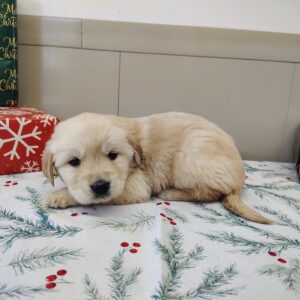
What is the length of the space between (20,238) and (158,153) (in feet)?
2.11

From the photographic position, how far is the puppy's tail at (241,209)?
1.15 meters

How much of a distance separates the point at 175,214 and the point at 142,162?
28cm

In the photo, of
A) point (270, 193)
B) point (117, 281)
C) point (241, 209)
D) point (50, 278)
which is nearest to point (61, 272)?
point (50, 278)

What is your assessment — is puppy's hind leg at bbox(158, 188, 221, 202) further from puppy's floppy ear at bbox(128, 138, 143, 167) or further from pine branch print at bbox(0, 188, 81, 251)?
pine branch print at bbox(0, 188, 81, 251)

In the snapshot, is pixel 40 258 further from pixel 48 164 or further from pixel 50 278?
pixel 48 164

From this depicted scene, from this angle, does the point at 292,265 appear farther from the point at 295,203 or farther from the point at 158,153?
the point at 158,153

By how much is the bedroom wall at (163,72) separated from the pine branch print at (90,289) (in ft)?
4.40

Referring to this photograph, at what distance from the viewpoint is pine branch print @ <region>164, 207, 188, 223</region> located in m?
1.15

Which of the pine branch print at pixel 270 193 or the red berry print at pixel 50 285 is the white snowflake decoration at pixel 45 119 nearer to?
the red berry print at pixel 50 285

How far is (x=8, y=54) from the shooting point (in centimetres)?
176

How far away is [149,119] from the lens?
1419mm

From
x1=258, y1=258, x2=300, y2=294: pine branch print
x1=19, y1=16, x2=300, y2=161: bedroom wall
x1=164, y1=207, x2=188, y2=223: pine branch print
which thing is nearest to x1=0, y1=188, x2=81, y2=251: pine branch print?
x1=164, y1=207, x2=188, y2=223: pine branch print

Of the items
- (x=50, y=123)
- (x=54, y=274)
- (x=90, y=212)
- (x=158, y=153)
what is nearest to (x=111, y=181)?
(x=90, y=212)

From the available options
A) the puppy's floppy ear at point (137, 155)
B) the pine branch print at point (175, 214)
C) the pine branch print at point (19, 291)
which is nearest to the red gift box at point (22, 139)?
the puppy's floppy ear at point (137, 155)
